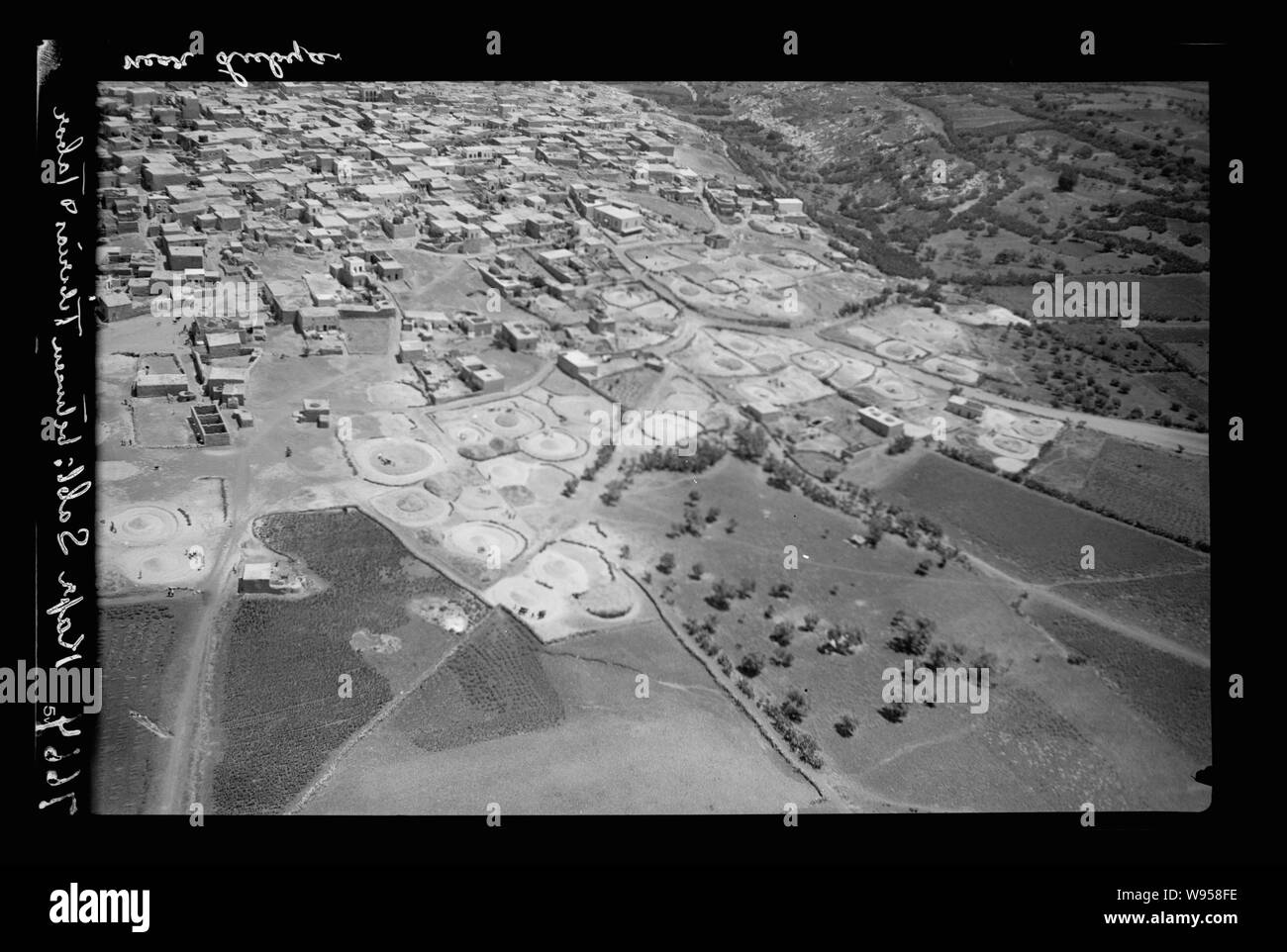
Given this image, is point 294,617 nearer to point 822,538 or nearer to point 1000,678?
point 822,538

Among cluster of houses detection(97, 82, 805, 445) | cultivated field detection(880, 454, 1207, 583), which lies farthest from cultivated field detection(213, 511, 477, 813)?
cultivated field detection(880, 454, 1207, 583)

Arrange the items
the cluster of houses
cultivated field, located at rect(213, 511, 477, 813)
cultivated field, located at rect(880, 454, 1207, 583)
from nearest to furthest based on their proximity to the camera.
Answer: cultivated field, located at rect(213, 511, 477, 813) < cultivated field, located at rect(880, 454, 1207, 583) < the cluster of houses

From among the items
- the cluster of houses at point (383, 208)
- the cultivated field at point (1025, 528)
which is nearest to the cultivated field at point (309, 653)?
the cluster of houses at point (383, 208)

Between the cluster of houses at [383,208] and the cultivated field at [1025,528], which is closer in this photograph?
the cultivated field at [1025,528]

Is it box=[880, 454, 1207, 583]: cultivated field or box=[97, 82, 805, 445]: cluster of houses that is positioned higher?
box=[97, 82, 805, 445]: cluster of houses

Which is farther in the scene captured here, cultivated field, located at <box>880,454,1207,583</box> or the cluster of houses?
the cluster of houses

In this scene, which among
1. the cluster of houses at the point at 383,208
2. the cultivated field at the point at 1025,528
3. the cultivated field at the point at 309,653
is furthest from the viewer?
the cluster of houses at the point at 383,208

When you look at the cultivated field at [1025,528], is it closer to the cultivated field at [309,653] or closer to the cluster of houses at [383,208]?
the cluster of houses at [383,208]

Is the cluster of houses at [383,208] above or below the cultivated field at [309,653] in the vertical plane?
above

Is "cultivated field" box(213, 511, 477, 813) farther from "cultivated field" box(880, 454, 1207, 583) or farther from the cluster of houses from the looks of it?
"cultivated field" box(880, 454, 1207, 583)
